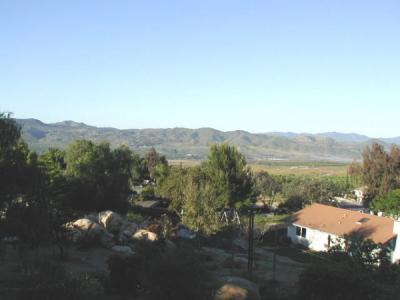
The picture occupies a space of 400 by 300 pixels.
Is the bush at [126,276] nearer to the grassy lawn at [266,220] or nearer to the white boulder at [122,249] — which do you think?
the white boulder at [122,249]

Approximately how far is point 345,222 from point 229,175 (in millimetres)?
14734

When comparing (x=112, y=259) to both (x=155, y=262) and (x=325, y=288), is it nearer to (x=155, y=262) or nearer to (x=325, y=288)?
(x=155, y=262)

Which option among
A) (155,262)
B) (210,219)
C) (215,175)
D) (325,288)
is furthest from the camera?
(215,175)

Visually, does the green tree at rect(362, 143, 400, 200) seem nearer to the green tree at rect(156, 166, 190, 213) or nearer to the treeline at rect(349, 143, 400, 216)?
the treeline at rect(349, 143, 400, 216)

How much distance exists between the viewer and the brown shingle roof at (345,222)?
1610 inches

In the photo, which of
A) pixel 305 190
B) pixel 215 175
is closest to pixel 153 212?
pixel 215 175

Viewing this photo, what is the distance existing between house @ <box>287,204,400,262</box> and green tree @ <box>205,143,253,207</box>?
7393mm

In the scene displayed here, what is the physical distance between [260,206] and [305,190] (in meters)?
8.08

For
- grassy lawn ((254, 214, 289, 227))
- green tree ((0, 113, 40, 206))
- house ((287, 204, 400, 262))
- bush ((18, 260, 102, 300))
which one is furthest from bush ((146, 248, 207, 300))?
grassy lawn ((254, 214, 289, 227))

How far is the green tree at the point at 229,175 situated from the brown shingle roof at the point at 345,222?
7.35 meters

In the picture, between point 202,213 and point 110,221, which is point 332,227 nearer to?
point 202,213

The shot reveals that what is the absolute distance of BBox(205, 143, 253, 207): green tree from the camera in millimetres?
54344

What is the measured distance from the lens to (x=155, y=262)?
1644cm

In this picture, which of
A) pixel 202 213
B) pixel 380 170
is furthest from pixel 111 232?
pixel 380 170
